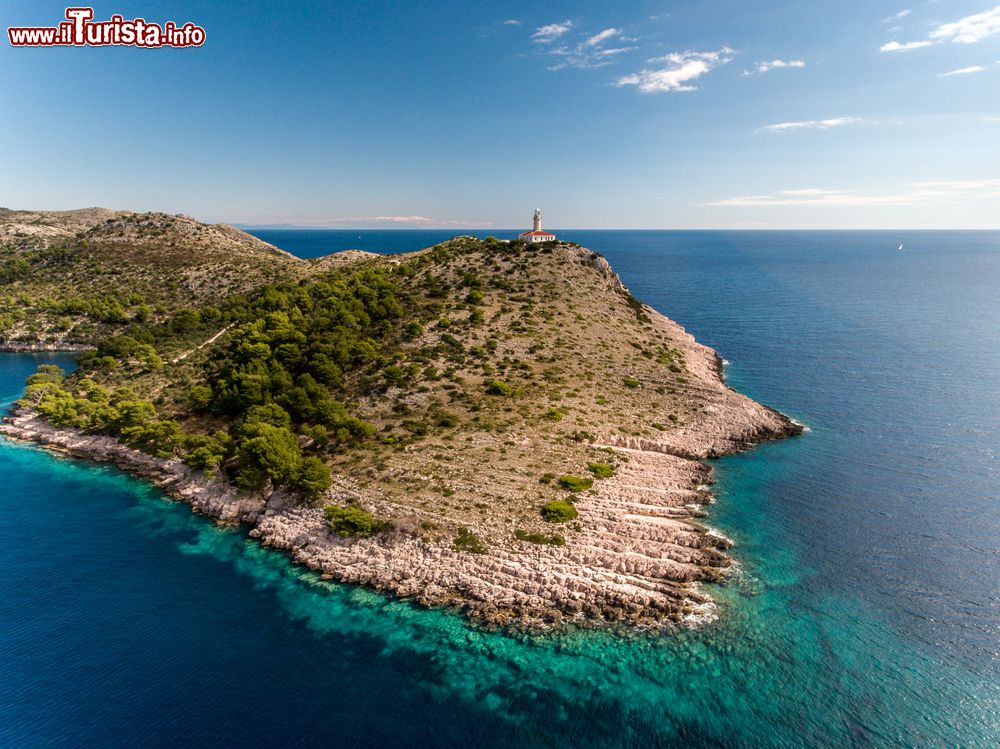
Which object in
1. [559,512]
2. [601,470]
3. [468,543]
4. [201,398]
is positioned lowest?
[468,543]

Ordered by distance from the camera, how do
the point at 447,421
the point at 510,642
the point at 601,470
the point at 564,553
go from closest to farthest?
the point at 510,642 → the point at 564,553 → the point at 601,470 → the point at 447,421

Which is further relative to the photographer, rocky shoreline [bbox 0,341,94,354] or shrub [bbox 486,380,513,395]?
rocky shoreline [bbox 0,341,94,354]

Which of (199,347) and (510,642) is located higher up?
(199,347)

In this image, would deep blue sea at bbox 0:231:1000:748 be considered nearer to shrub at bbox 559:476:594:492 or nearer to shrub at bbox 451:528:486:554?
shrub at bbox 451:528:486:554

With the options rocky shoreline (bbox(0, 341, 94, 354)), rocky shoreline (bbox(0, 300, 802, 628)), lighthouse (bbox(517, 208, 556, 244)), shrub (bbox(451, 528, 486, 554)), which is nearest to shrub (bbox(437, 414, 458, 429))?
rocky shoreline (bbox(0, 300, 802, 628))

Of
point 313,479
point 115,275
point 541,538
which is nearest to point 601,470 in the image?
point 541,538

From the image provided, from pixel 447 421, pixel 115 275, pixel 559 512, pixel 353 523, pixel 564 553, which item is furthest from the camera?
pixel 115 275

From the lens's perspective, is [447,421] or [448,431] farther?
[447,421]

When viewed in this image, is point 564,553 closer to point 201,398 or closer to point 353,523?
point 353,523
